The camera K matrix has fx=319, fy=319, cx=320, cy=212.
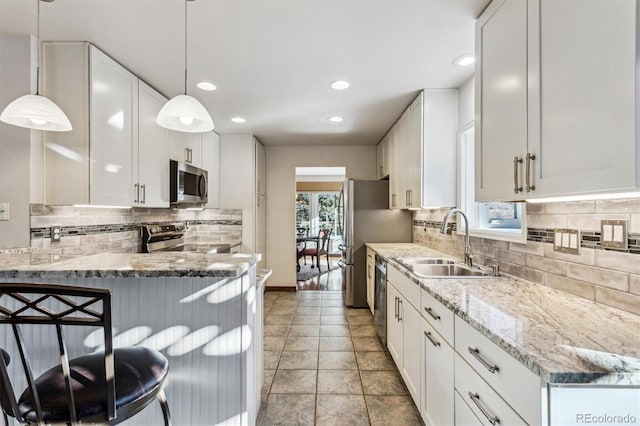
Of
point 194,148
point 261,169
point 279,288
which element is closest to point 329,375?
point 279,288

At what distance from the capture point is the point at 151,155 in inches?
112

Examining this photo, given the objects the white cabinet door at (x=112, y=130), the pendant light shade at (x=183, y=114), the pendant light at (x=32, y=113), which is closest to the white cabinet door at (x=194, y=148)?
the white cabinet door at (x=112, y=130)

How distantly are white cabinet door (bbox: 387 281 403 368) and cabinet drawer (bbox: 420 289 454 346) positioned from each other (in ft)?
2.08

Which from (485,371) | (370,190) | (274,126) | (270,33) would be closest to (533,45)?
(485,371)

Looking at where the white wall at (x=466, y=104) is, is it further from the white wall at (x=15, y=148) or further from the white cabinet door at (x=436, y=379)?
the white wall at (x=15, y=148)

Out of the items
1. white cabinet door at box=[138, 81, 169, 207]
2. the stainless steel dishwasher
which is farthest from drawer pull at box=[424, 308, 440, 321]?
white cabinet door at box=[138, 81, 169, 207]

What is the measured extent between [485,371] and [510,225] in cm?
142

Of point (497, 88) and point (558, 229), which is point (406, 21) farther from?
point (558, 229)

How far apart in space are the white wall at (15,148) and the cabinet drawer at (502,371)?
8.32ft

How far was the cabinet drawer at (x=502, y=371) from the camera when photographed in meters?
0.86

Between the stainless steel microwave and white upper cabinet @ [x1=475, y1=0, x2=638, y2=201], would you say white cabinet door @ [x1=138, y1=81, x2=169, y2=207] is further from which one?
white upper cabinet @ [x1=475, y1=0, x2=638, y2=201]

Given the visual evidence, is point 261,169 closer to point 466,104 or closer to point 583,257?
point 466,104

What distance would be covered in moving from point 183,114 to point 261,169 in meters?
3.37

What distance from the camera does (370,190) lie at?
4.21 meters
